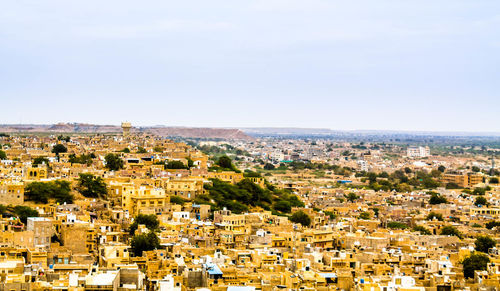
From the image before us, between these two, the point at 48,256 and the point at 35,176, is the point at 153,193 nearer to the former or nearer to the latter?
the point at 35,176

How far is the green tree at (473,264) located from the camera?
2577 cm

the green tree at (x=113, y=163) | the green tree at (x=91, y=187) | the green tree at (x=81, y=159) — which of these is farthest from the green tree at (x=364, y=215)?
the green tree at (x=81, y=159)

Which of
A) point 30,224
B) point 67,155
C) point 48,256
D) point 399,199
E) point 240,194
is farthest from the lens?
point 399,199

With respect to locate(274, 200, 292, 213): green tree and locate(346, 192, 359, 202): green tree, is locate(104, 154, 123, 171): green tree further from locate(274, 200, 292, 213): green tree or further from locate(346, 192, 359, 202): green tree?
locate(346, 192, 359, 202): green tree

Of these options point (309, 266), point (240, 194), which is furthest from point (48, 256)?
point (240, 194)

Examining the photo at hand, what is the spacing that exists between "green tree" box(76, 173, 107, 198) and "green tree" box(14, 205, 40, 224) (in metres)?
5.15

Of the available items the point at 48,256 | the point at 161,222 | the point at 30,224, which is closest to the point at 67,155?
the point at 161,222

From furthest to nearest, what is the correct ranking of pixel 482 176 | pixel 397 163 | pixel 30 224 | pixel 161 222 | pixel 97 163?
pixel 397 163, pixel 482 176, pixel 97 163, pixel 161 222, pixel 30 224

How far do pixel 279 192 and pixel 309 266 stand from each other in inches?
1007

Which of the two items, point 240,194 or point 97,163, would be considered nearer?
point 240,194

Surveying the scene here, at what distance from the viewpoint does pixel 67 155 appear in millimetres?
48656

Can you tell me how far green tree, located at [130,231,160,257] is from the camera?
25.0 meters

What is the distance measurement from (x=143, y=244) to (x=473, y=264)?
10.5 meters

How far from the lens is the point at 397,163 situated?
11519 cm
